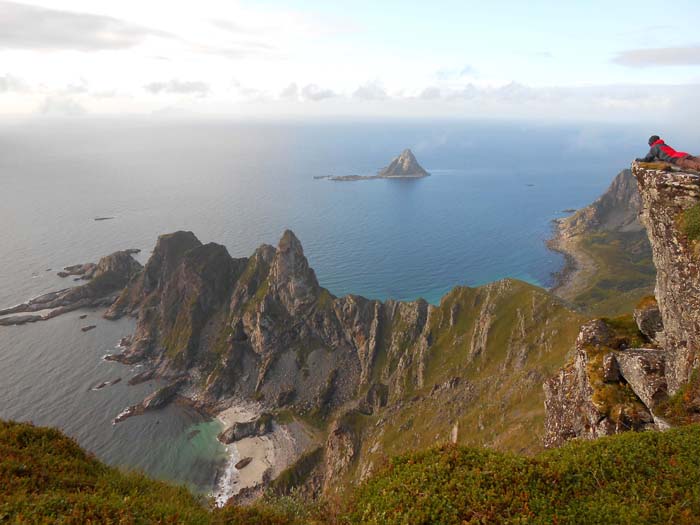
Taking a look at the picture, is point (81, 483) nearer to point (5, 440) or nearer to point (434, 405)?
point (5, 440)

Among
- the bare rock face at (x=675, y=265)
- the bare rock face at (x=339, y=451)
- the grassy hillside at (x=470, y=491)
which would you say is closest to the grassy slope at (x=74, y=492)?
the grassy hillside at (x=470, y=491)

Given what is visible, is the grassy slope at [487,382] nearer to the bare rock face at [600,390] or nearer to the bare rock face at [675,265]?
the bare rock face at [600,390]

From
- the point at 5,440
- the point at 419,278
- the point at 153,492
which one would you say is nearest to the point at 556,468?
the point at 153,492

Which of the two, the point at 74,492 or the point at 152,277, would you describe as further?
the point at 152,277

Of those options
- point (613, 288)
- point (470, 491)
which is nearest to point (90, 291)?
point (470, 491)

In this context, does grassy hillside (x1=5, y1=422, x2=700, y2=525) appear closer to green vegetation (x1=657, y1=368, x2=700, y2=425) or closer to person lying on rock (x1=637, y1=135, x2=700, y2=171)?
green vegetation (x1=657, y1=368, x2=700, y2=425)

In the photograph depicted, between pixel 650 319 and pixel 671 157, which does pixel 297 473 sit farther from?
pixel 671 157
